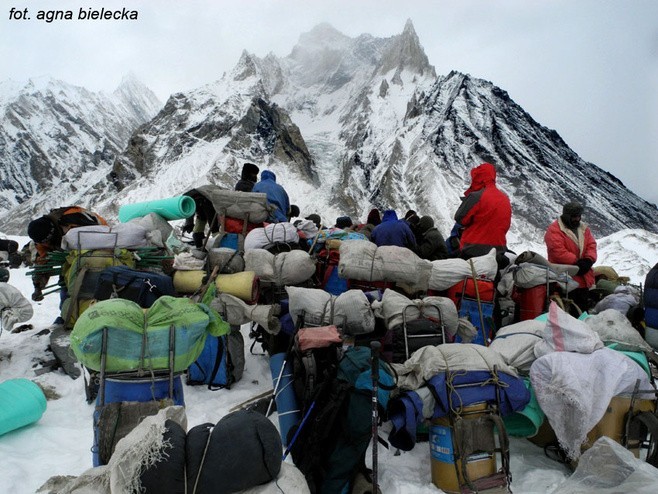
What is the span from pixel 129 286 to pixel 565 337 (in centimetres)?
447

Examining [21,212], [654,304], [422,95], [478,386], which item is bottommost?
[478,386]

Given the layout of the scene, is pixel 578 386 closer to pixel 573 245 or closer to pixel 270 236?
pixel 573 245

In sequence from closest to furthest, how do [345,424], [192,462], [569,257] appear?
[192,462]
[345,424]
[569,257]

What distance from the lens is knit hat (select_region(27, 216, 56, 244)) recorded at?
19.4 ft

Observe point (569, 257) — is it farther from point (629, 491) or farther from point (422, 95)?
point (422, 95)

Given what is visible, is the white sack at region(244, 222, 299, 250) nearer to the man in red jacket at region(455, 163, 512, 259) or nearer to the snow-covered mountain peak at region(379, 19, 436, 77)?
the man in red jacket at region(455, 163, 512, 259)

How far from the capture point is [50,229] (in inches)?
238

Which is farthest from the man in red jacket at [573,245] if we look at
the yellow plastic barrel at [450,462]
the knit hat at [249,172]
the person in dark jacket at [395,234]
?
the knit hat at [249,172]

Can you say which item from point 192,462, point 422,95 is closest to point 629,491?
point 192,462

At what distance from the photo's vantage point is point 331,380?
3365 mm

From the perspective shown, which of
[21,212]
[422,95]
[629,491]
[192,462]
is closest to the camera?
[192,462]

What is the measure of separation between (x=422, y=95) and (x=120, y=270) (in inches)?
2944

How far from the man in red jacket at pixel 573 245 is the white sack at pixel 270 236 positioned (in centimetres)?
419

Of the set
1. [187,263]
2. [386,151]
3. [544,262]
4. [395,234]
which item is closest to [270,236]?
[187,263]
